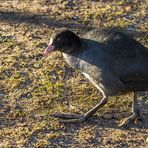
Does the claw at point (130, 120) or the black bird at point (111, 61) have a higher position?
the black bird at point (111, 61)

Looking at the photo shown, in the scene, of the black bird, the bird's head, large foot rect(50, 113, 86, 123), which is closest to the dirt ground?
large foot rect(50, 113, 86, 123)

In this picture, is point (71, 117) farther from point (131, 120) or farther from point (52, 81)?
point (52, 81)

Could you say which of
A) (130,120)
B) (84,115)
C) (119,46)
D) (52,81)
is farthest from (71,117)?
(119,46)

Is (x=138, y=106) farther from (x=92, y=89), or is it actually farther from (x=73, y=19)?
(x=73, y=19)

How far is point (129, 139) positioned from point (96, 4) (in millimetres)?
3120

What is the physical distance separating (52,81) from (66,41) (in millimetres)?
799

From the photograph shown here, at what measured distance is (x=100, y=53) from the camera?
16.3 ft

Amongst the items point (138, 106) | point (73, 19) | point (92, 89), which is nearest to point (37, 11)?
point (73, 19)

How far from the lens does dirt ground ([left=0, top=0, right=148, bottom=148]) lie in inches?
198

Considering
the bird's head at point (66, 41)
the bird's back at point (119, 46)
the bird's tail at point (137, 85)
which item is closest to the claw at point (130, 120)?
the bird's tail at point (137, 85)

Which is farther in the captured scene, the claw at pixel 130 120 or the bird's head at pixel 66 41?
the claw at pixel 130 120

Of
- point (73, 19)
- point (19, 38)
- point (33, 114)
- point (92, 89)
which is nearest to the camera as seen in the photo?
point (33, 114)

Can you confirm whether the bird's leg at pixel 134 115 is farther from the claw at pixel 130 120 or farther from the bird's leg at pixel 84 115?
the bird's leg at pixel 84 115

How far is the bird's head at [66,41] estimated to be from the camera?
5.13 m
